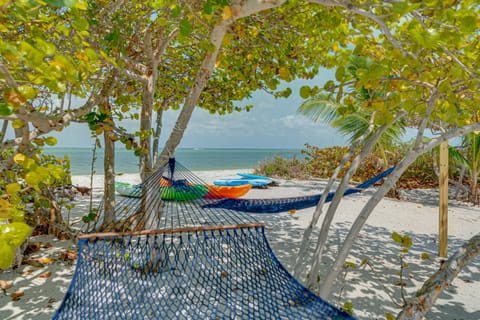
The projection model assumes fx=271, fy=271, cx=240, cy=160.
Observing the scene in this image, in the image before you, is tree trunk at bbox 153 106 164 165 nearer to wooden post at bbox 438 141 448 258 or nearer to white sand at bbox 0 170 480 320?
white sand at bbox 0 170 480 320

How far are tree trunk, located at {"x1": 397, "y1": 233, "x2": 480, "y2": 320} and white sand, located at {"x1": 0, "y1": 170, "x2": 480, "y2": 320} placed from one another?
1.07ft

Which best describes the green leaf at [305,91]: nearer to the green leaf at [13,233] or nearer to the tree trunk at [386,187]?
the tree trunk at [386,187]

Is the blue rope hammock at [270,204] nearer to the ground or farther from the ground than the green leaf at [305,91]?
nearer to the ground

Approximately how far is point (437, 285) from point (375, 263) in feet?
5.91

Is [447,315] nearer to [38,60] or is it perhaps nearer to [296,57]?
[296,57]

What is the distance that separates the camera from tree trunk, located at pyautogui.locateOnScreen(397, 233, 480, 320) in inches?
42.3

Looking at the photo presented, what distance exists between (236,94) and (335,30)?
190 cm

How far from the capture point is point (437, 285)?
1.11m

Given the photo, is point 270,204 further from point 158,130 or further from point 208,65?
point 158,130

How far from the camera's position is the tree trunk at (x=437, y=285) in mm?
1073

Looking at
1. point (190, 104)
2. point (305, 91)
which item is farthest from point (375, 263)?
point (190, 104)

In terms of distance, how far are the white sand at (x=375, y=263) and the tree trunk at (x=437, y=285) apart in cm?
33

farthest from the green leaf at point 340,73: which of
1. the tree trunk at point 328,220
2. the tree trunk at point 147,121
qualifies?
the tree trunk at point 147,121

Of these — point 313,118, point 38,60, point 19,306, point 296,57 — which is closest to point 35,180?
point 38,60
